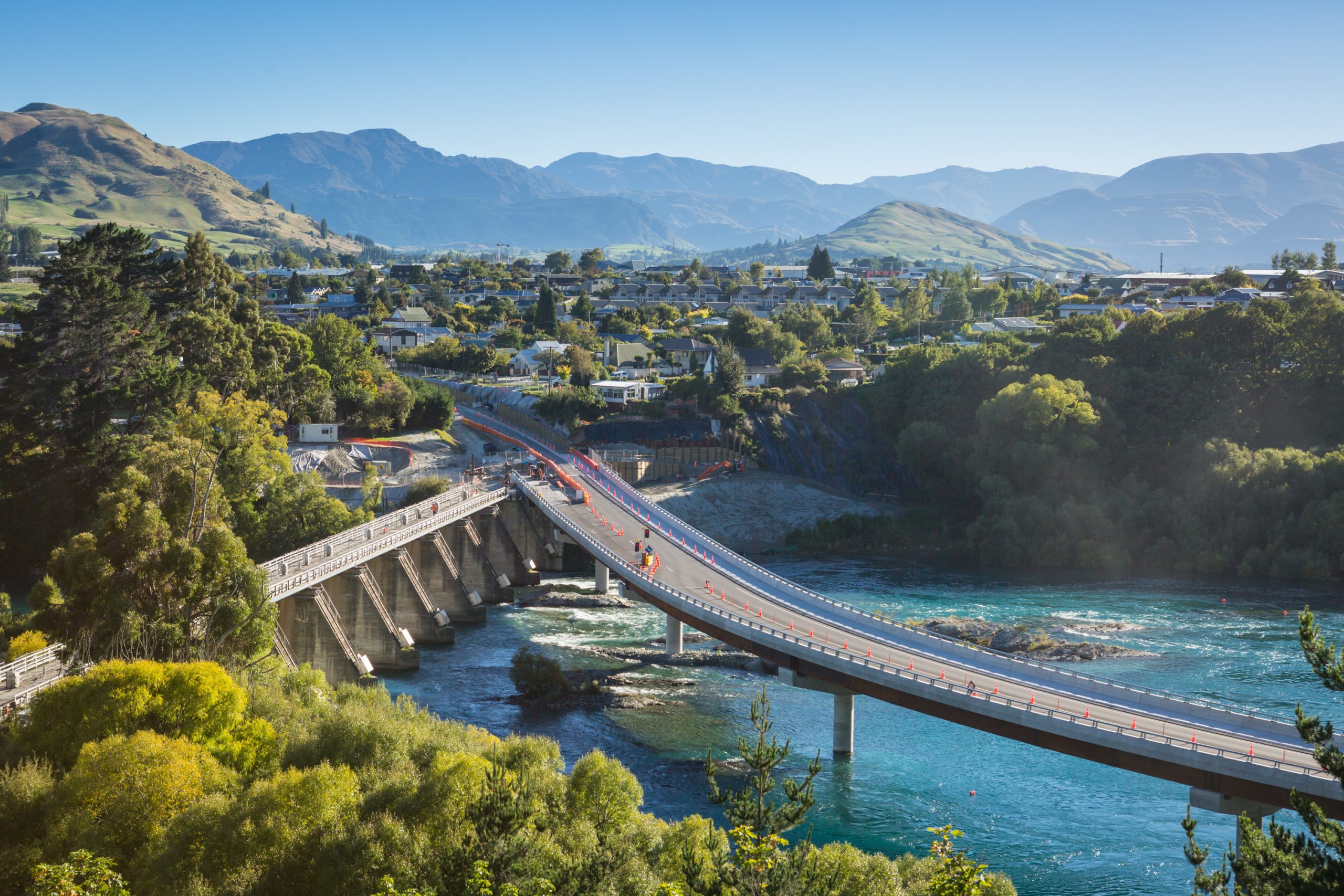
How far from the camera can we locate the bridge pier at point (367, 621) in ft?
191

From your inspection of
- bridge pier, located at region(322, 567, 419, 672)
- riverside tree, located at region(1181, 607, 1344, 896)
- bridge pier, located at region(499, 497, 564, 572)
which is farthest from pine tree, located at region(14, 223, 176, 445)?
riverside tree, located at region(1181, 607, 1344, 896)

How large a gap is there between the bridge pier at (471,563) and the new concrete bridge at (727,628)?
9cm

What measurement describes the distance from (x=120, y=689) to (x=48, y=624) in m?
11.1

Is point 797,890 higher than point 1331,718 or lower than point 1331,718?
higher

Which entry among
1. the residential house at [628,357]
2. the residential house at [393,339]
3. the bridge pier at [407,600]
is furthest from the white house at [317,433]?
the residential house at [393,339]

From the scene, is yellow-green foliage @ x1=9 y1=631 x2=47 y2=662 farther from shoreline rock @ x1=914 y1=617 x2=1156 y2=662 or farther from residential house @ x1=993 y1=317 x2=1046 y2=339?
residential house @ x1=993 y1=317 x2=1046 y2=339

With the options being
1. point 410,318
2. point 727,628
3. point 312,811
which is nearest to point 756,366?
point 410,318

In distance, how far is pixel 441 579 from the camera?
7019 cm

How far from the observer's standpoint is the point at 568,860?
25.9 metres

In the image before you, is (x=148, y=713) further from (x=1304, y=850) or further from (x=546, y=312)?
(x=546, y=312)

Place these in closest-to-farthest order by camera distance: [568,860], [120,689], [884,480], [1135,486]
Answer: [568,860]
[120,689]
[1135,486]
[884,480]

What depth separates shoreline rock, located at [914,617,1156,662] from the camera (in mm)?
61719

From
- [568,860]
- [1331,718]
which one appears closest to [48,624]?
[568,860]

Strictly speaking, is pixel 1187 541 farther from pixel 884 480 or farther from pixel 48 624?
pixel 48 624
